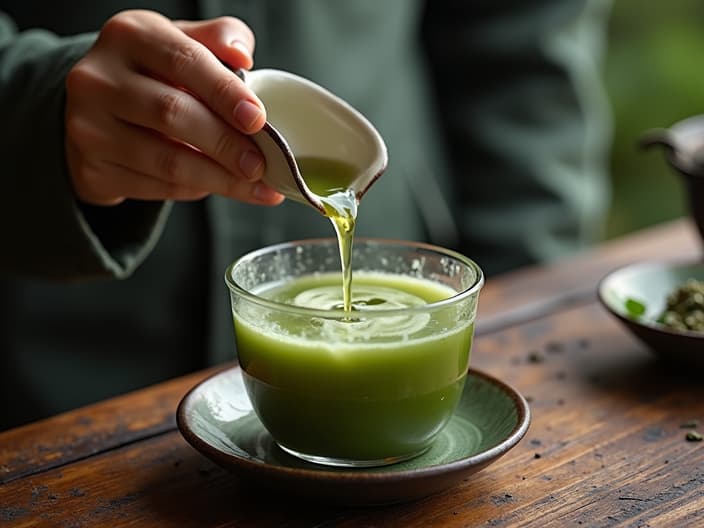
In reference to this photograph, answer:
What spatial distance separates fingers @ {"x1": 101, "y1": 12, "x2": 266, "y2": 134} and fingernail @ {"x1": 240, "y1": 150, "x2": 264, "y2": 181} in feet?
0.13

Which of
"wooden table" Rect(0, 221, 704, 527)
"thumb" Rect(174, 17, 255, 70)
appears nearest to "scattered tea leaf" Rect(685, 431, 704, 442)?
"wooden table" Rect(0, 221, 704, 527)

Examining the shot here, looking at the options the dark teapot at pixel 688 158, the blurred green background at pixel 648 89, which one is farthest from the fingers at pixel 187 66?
the blurred green background at pixel 648 89

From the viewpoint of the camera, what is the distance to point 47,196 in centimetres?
123

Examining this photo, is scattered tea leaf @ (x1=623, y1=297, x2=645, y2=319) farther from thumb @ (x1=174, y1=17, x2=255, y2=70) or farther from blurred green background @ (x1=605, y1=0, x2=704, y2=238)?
blurred green background @ (x1=605, y1=0, x2=704, y2=238)

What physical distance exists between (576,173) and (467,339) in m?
1.31

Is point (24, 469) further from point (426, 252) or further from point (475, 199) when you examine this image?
point (475, 199)

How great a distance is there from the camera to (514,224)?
6.93 ft

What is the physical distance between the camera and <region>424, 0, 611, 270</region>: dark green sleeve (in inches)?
81.8

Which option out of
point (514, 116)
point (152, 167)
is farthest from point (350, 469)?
point (514, 116)

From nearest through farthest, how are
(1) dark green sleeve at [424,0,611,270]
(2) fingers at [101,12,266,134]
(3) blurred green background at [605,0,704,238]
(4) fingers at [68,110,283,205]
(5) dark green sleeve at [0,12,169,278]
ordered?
(2) fingers at [101,12,266,134] → (4) fingers at [68,110,283,205] → (5) dark green sleeve at [0,12,169,278] → (1) dark green sleeve at [424,0,611,270] → (3) blurred green background at [605,0,704,238]

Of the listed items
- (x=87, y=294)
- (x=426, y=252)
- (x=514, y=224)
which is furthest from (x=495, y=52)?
(x=426, y=252)

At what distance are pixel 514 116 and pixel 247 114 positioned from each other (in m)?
1.29

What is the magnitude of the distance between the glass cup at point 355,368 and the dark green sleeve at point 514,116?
1.14 metres

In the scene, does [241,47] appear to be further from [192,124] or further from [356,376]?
[356,376]
